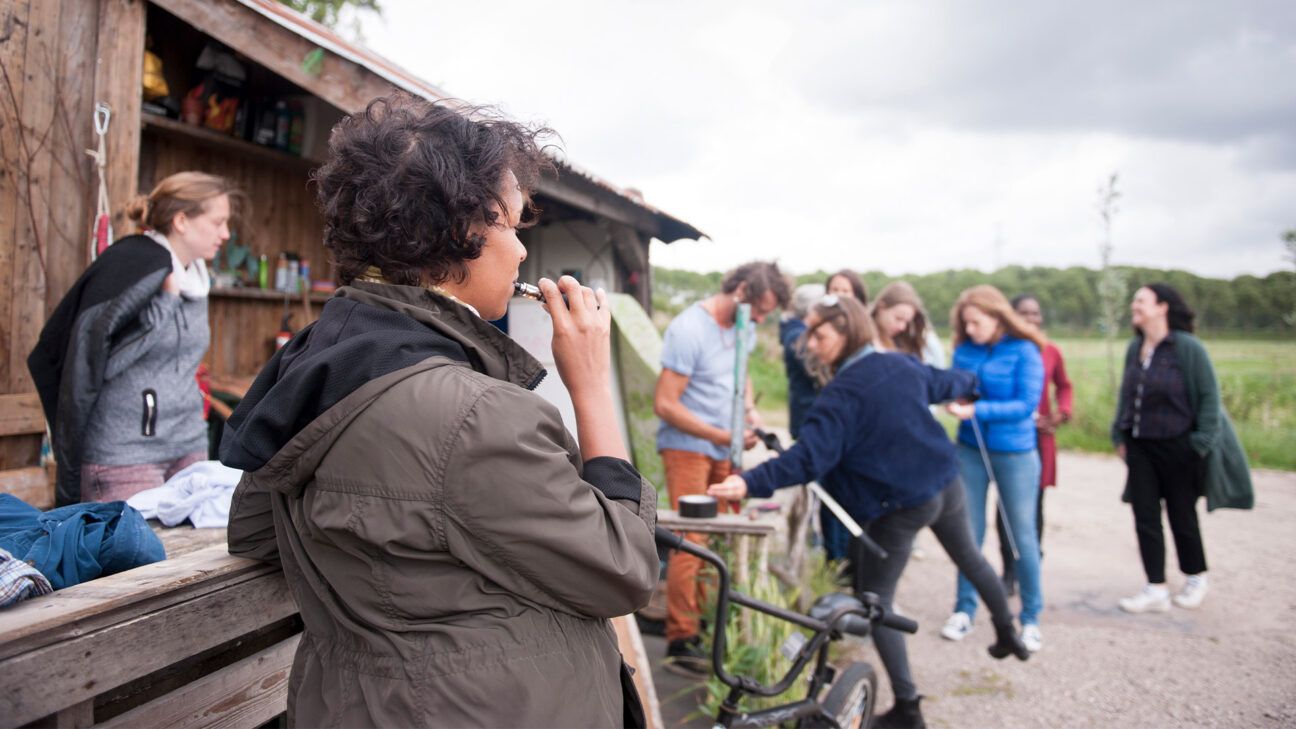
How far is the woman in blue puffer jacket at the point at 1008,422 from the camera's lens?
449cm

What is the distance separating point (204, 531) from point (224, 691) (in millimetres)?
522

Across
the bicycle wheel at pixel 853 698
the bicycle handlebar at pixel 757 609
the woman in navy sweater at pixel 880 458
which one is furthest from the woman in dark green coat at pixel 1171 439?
the bicycle handlebar at pixel 757 609

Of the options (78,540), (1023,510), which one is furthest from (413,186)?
(1023,510)

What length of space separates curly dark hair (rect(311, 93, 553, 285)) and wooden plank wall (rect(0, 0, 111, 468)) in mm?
2496

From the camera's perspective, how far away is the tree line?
17.5m

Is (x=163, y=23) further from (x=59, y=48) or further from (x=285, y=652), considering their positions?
(x=285, y=652)

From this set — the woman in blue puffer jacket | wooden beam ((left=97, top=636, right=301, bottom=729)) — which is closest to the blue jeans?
the woman in blue puffer jacket

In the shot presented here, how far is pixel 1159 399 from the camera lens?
4820 millimetres

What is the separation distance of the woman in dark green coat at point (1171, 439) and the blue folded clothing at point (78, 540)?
5.21 metres

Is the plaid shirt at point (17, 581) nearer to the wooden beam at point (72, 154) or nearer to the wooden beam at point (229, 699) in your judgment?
the wooden beam at point (229, 699)

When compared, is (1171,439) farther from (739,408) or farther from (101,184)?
(101,184)

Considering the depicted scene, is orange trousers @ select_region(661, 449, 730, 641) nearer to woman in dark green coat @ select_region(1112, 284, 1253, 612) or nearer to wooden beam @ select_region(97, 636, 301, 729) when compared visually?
wooden beam @ select_region(97, 636, 301, 729)

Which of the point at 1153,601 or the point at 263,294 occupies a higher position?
the point at 263,294

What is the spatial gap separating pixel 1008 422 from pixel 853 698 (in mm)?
2260
